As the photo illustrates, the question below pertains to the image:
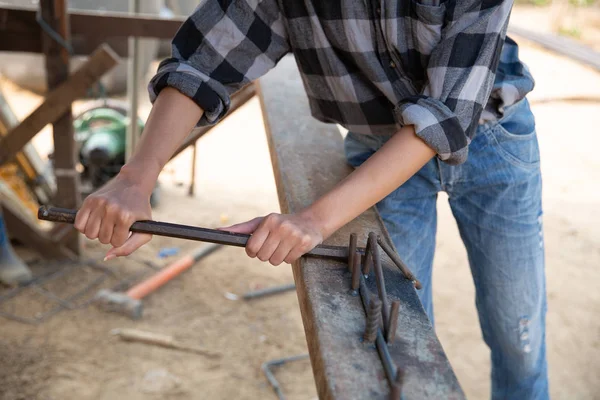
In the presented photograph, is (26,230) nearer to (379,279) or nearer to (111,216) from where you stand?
(111,216)

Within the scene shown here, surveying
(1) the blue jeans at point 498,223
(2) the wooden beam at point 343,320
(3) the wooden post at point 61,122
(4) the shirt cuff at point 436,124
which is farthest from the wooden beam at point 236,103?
(4) the shirt cuff at point 436,124

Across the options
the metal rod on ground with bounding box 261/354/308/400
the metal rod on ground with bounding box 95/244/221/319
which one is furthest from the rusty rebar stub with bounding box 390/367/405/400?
the metal rod on ground with bounding box 95/244/221/319

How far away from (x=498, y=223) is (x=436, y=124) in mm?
535

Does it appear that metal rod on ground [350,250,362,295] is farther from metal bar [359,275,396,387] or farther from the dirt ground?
the dirt ground

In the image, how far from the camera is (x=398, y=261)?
1.34 m

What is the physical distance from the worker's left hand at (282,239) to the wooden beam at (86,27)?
2720 millimetres

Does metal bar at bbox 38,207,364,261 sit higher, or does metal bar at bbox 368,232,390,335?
metal bar at bbox 368,232,390,335

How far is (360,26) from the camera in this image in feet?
4.96

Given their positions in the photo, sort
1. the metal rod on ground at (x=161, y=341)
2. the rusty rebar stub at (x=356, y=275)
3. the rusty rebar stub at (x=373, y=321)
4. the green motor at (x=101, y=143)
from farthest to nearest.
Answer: the green motor at (x=101, y=143)
the metal rod on ground at (x=161, y=341)
the rusty rebar stub at (x=356, y=275)
the rusty rebar stub at (x=373, y=321)

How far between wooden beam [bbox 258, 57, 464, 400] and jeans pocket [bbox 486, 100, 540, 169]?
1.27 ft

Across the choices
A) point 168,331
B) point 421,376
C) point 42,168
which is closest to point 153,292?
point 168,331

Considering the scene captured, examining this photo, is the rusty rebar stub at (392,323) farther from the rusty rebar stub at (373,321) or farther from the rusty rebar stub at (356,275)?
the rusty rebar stub at (356,275)

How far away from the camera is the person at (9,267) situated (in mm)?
3881

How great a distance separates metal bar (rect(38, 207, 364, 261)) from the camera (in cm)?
131
